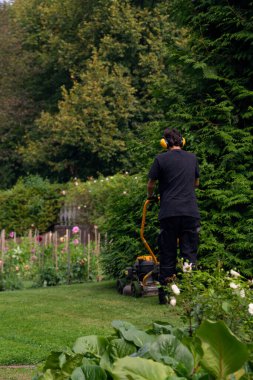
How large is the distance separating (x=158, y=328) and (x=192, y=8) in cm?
734

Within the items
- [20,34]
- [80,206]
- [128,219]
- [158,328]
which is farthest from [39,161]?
[158,328]

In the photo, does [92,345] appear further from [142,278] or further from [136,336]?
[142,278]

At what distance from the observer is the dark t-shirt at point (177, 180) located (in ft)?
30.4

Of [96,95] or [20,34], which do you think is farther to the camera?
[20,34]

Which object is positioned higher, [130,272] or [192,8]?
[192,8]

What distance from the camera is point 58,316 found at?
30.2 ft

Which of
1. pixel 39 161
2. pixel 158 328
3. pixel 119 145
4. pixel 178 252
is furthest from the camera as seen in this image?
pixel 39 161

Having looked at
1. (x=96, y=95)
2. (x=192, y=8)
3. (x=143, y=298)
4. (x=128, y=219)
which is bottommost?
(x=143, y=298)

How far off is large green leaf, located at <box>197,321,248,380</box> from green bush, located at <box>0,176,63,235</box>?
2400 cm

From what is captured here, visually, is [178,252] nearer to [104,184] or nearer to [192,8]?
[192,8]

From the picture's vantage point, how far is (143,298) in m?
10.8

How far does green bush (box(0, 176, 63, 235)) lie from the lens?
27625mm

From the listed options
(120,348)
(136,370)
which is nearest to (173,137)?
(120,348)

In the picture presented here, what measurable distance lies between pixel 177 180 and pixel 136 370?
6138 mm
